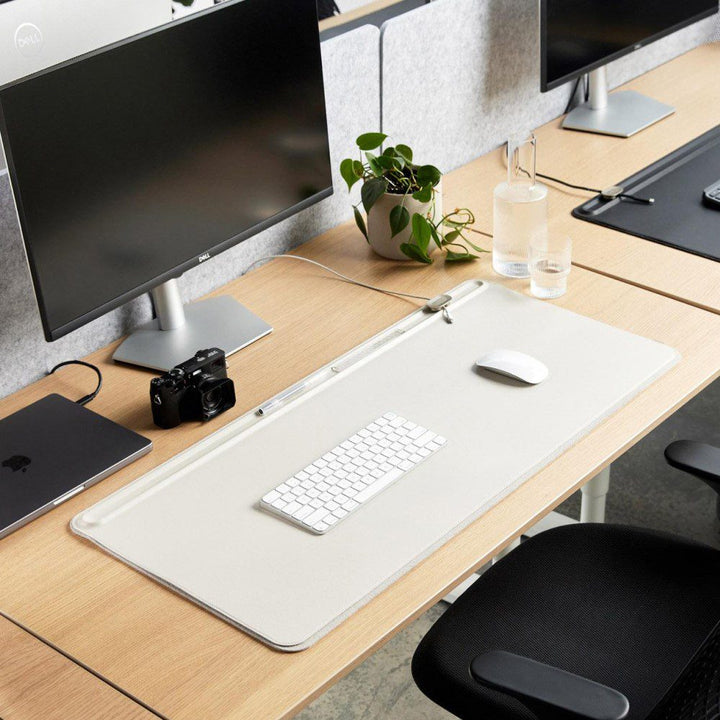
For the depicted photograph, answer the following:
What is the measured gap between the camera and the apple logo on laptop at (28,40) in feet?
4.48

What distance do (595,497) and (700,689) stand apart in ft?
2.80

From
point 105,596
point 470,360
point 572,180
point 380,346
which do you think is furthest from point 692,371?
point 105,596

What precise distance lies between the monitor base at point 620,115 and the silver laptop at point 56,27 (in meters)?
0.87

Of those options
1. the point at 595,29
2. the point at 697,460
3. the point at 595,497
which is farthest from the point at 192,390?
the point at 595,29

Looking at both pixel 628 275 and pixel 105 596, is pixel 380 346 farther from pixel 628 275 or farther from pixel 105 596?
pixel 105 596

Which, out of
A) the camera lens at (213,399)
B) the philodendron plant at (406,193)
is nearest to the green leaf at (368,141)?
the philodendron plant at (406,193)

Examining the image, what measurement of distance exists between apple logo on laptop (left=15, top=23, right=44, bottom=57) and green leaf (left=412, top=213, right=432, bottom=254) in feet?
1.83

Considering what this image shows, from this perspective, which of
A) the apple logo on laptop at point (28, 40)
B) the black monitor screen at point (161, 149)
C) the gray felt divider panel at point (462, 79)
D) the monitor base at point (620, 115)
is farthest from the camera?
the monitor base at point (620, 115)

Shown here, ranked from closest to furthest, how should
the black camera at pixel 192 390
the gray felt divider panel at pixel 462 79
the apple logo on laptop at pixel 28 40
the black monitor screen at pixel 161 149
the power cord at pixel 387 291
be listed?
the black monitor screen at pixel 161 149
the black camera at pixel 192 390
the apple logo on laptop at pixel 28 40
the power cord at pixel 387 291
the gray felt divider panel at pixel 462 79

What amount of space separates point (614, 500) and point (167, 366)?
41.6 inches

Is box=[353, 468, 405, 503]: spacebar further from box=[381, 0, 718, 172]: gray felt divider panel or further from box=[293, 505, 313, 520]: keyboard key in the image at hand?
box=[381, 0, 718, 172]: gray felt divider panel

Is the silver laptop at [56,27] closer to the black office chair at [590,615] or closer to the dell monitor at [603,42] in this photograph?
the dell monitor at [603,42]

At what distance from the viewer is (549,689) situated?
0.98 metres

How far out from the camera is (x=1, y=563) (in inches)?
43.7
